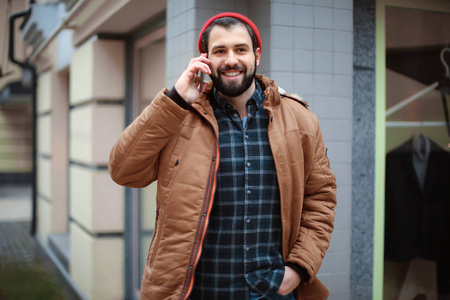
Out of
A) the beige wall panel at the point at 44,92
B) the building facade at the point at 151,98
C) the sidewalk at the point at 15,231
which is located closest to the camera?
the building facade at the point at 151,98

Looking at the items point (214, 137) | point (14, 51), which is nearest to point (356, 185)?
point (214, 137)

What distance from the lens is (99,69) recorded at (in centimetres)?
539

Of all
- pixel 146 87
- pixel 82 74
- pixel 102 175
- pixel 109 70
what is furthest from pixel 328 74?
pixel 82 74

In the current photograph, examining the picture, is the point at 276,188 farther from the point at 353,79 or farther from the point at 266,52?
the point at 353,79

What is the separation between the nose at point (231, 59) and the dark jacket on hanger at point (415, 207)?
2.15 metres

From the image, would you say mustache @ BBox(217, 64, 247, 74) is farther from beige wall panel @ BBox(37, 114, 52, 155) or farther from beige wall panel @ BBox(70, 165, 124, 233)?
beige wall panel @ BBox(37, 114, 52, 155)

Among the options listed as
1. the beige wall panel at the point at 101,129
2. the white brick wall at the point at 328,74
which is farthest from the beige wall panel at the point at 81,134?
the white brick wall at the point at 328,74

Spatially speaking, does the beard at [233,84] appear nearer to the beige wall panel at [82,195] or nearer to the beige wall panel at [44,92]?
the beige wall panel at [82,195]

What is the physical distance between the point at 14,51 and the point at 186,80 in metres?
8.40

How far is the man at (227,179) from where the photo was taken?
2.02 meters

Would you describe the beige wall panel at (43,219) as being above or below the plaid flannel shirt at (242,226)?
below

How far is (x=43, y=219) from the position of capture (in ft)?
28.9

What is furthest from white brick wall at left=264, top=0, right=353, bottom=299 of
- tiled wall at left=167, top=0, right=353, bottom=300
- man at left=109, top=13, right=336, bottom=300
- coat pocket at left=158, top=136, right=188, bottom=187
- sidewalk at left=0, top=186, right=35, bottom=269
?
sidewalk at left=0, top=186, right=35, bottom=269

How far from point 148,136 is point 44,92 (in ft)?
23.9
